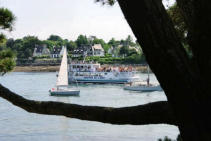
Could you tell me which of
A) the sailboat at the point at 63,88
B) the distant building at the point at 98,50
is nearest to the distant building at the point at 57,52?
the distant building at the point at 98,50

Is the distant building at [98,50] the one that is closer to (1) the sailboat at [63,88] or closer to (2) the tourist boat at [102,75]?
(2) the tourist boat at [102,75]

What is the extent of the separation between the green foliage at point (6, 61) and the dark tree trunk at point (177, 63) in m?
2.50

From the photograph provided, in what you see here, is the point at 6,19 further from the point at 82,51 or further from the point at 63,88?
the point at 82,51

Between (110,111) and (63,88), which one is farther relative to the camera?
(63,88)

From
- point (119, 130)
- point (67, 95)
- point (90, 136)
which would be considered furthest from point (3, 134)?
point (67, 95)

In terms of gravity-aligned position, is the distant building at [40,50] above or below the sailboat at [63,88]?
above

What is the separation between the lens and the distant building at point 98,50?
93562 millimetres

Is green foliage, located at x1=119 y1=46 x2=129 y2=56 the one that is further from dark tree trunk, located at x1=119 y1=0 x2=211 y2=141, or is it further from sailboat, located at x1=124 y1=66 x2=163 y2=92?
dark tree trunk, located at x1=119 y1=0 x2=211 y2=141

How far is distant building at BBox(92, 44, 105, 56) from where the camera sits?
93.6 metres

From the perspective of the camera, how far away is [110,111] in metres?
1.82

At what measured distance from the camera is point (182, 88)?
1582mm

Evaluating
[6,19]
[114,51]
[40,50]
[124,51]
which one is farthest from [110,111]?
[40,50]

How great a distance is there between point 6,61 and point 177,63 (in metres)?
2.71

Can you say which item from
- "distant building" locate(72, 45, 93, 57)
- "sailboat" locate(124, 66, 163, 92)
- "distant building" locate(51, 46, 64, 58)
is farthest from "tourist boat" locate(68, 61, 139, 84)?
"distant building" locate(51, 46, 64, 58)
